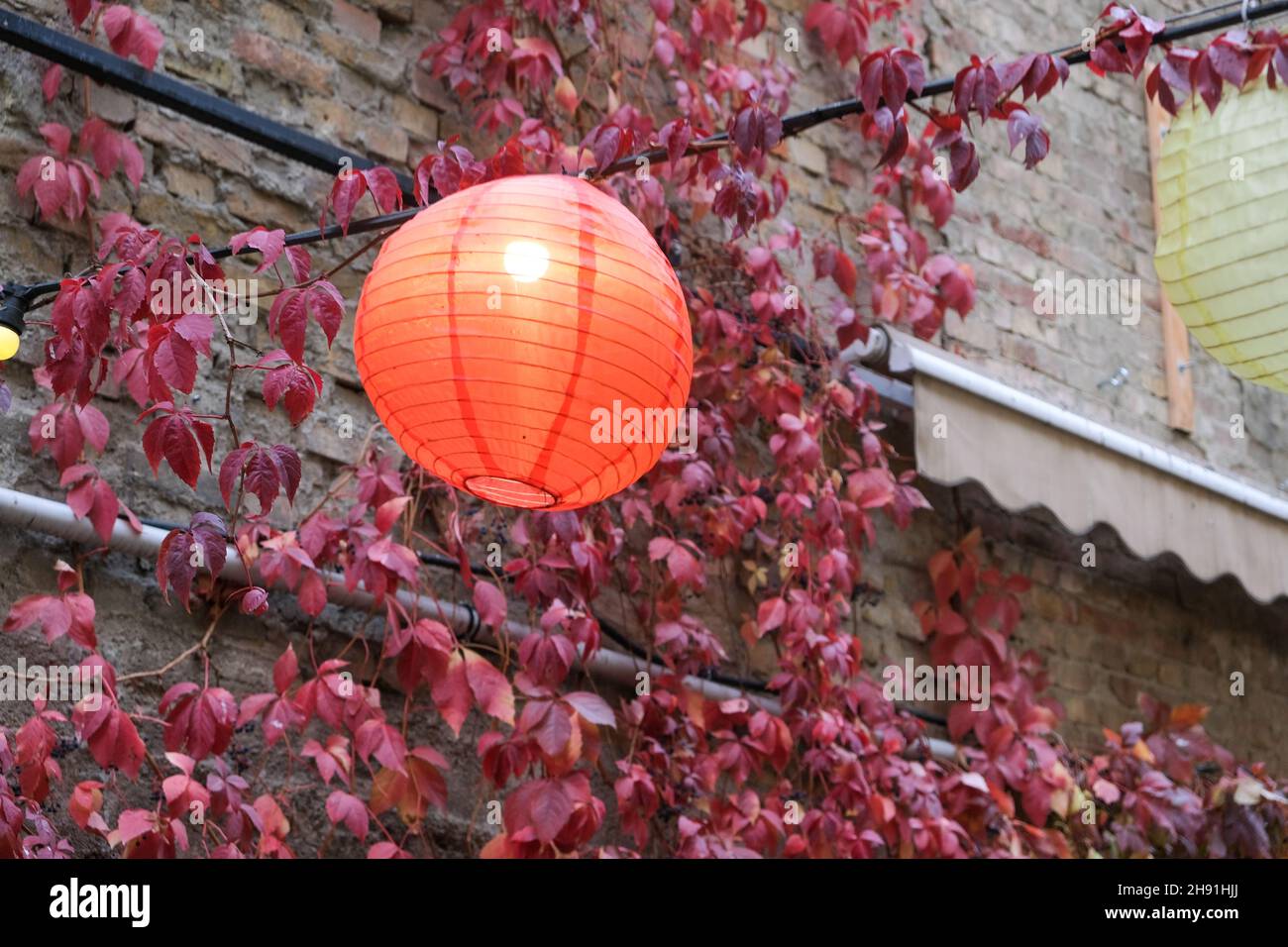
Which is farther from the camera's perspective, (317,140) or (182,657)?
(317,140)

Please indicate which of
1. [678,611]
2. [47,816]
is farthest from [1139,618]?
[47,816]

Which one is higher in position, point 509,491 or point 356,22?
point 356,22

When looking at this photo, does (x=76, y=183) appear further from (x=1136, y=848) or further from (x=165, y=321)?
(x=1136, y=848)

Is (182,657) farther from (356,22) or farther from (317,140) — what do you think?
(356,22)

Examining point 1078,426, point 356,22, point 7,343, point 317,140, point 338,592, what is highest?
point 356,22

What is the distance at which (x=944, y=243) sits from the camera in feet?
17.3

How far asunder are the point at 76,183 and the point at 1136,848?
10.9 feet

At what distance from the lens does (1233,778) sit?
4957 millimetres

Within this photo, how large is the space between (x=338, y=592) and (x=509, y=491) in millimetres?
1052

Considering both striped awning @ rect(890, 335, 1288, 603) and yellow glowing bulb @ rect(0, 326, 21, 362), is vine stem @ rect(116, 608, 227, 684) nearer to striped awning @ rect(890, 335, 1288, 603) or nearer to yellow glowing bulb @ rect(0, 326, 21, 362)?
yellow glowing bulb @ rect(0, 326, 21, 362)

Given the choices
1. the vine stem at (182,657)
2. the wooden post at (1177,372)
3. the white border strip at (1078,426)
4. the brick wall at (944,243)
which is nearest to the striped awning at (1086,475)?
the white border strip at (1078,426)

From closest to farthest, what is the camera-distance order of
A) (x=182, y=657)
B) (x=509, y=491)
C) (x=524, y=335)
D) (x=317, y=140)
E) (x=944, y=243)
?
(x=524, y=335), (x=509, y=491), (x=182, y=657), (x=317, y=140), (x=944, y=243)

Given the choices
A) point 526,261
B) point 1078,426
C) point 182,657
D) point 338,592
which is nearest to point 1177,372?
point 1078,426

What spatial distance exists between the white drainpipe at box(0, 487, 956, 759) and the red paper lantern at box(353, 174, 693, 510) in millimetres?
798
